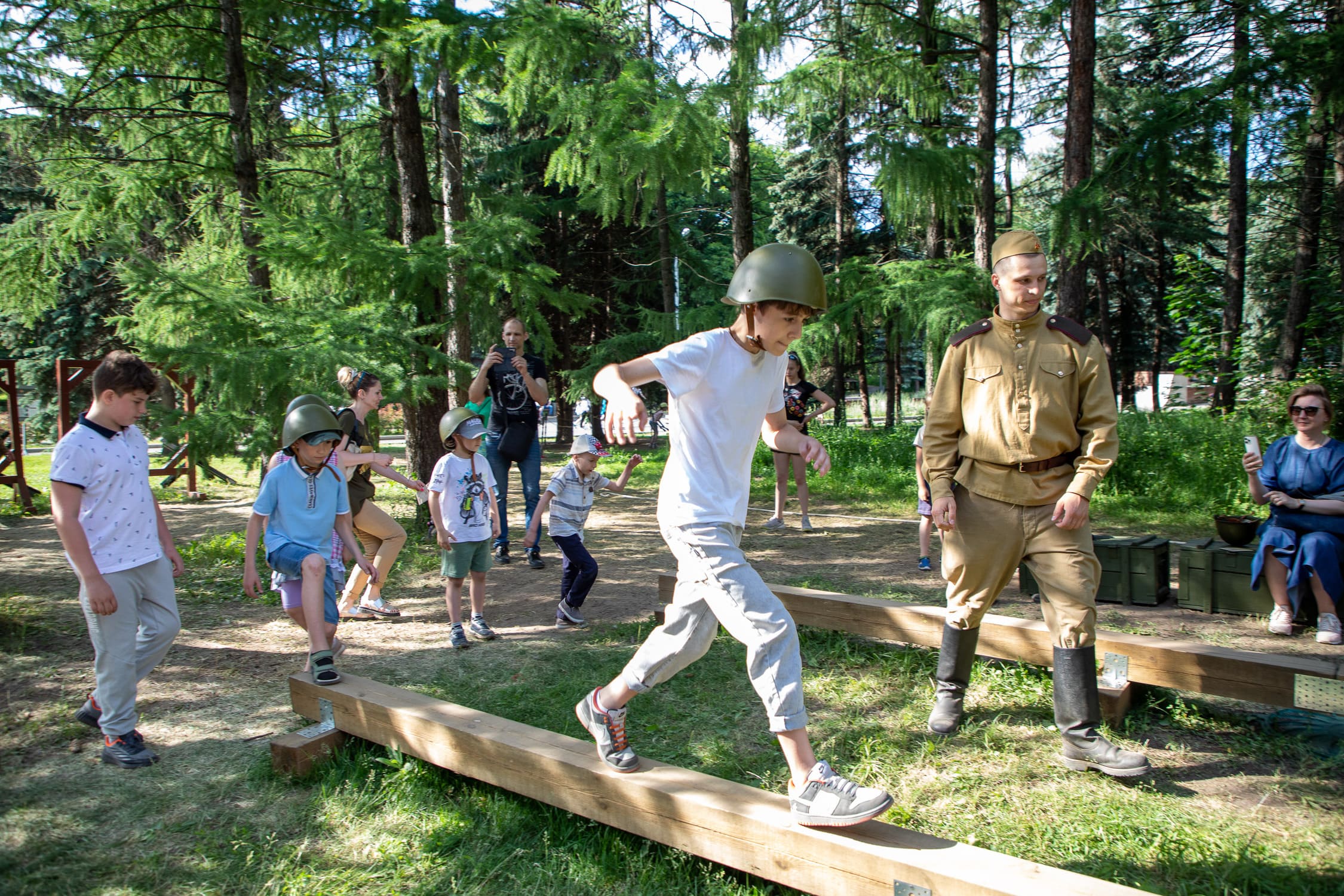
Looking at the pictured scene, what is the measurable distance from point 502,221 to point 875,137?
→ 5778mm

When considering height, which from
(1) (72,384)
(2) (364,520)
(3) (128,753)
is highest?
(1) (72,384)

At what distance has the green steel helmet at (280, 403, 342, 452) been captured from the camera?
178 inches

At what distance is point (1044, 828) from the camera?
3.23 metres

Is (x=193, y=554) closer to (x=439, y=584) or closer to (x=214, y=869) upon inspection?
(x=439, y=584)

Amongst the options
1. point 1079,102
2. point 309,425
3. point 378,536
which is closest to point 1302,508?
point 309,425

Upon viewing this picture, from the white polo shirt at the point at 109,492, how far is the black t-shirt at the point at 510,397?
420 centimetres

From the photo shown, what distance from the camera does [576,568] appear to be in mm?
6328

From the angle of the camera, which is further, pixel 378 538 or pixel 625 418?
pixel 378 538

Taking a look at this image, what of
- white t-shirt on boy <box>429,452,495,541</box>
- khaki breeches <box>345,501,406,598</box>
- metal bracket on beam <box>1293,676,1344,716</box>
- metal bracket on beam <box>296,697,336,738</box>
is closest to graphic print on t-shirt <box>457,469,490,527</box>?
white t-shirt on boy <box>429,452,495,541</box>

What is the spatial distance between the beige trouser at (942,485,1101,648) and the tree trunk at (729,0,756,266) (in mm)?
9065

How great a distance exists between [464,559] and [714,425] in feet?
10.9

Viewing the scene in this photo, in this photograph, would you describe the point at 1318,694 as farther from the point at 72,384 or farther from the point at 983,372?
the point at 72,384

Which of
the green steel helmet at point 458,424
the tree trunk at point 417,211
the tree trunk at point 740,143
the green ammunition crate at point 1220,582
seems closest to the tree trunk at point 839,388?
the tree trunk at point 740,143

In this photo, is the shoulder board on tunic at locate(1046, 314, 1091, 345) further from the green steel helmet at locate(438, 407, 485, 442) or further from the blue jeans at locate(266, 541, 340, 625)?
the blue jeans at locate(266, 541, 340, 625)
